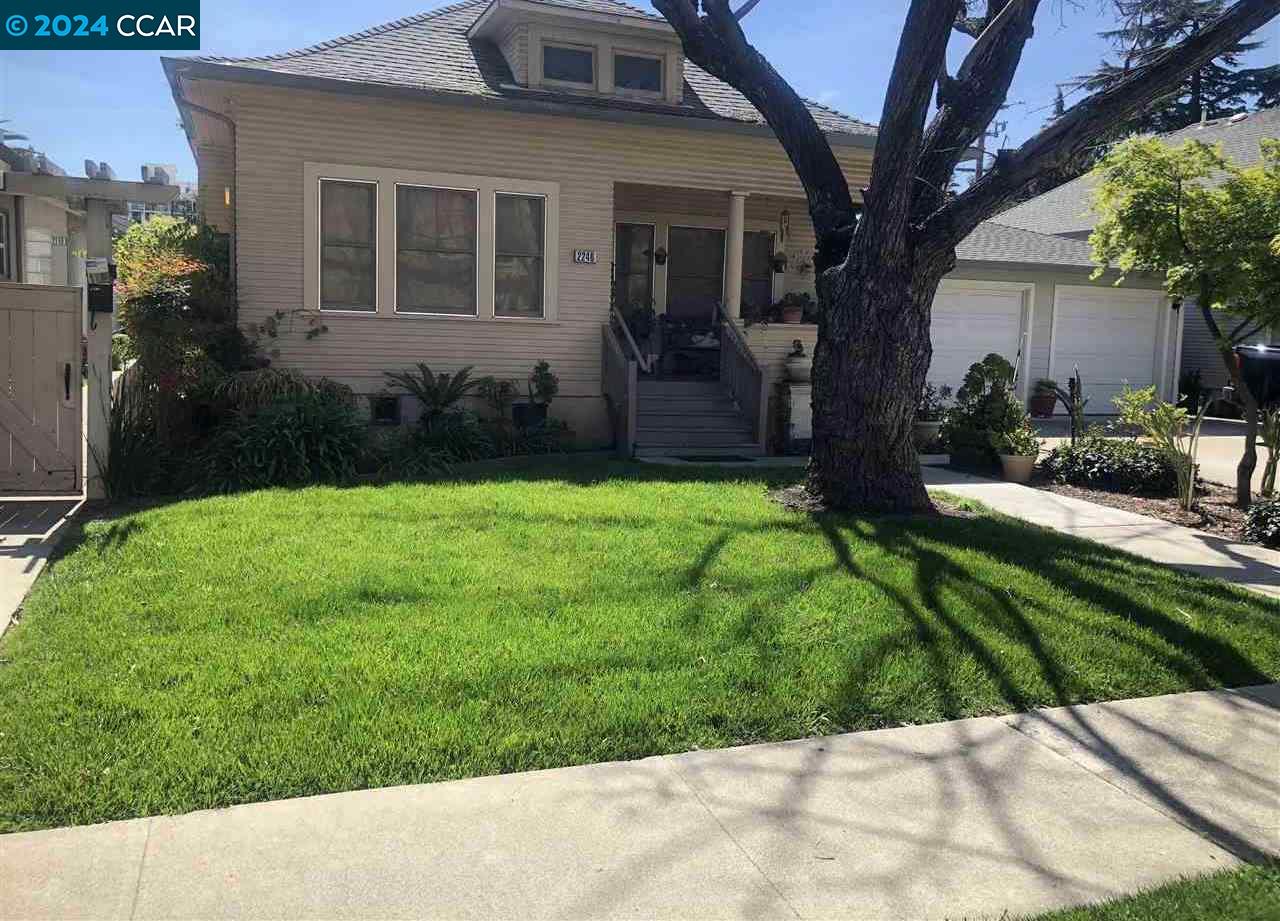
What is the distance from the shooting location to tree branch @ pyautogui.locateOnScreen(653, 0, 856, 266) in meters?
8.62

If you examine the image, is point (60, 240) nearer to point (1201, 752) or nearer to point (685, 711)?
point (685, 711)

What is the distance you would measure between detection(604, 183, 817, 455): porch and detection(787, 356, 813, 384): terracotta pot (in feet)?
0.51

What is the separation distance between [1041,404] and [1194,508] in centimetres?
865

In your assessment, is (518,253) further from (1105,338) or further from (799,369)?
(1105,338)

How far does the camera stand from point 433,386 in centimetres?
1176

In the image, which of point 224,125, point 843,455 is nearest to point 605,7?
point 224,125

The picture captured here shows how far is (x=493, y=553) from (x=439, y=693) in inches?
91.5

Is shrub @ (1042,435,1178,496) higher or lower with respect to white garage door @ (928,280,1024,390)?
lower

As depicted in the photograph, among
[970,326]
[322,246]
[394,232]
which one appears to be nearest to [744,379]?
[394,232]

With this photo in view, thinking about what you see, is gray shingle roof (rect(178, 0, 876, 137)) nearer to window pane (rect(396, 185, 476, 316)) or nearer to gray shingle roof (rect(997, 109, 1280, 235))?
window pane (rect(396, 185, 476, 316))

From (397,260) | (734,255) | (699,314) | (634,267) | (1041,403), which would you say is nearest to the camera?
(397,260)

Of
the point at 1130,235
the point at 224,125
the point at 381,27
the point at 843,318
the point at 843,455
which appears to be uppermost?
the point at 381,27

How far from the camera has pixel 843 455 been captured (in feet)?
28.0

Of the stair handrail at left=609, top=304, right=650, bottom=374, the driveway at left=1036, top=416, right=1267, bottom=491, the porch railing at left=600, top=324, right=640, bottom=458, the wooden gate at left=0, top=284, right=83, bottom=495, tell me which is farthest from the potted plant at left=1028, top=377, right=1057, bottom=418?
the wooden gate at left=0, top=284, right=83, bottom=495
